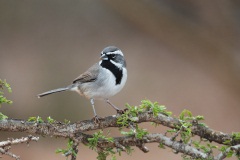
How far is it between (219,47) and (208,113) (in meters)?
1.22

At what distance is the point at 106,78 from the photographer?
4.25m

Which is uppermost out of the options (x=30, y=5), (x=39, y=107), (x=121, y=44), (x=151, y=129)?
(x=30, y=5)

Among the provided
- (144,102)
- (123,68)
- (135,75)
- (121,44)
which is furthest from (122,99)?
(144,102)

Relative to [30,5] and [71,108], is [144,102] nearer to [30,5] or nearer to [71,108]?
[71,108]

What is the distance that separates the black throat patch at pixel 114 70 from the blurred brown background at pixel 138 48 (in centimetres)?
427

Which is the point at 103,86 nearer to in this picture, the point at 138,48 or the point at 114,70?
the point at 114,70

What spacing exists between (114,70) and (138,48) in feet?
17.6

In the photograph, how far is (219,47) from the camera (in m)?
9.27

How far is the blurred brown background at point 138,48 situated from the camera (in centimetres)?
888

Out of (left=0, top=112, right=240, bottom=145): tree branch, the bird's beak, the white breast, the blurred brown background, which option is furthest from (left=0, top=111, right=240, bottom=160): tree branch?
the blurred brown background

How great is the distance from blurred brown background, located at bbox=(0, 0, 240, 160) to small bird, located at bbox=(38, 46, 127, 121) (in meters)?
4.18

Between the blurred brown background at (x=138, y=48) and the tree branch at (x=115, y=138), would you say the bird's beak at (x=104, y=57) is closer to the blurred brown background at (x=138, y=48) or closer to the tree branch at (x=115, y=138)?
the tree branch at (x=115, y=138)

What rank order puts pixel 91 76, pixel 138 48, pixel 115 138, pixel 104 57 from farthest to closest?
pixel 138 48, pixel 91 76, pixel 104 57, pixel 115 138

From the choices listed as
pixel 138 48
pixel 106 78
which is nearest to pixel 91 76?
pixel 106 78
